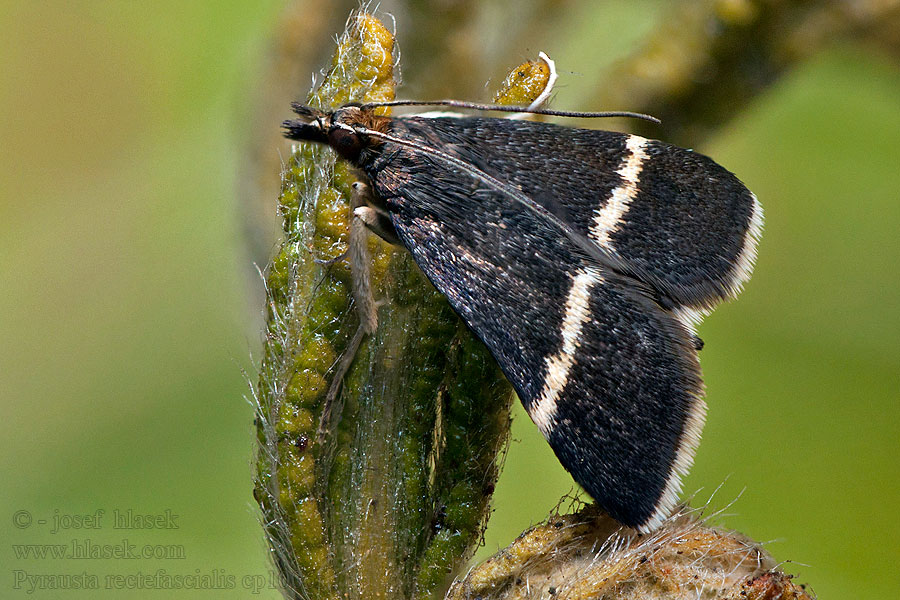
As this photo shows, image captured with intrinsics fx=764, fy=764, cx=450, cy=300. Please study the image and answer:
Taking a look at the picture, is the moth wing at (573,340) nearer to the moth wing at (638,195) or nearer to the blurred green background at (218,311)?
the moth wing at (638,195)

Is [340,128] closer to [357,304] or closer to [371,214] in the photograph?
[371,214]

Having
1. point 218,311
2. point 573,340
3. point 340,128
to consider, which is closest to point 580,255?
point 573,340

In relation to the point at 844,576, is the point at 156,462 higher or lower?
higher

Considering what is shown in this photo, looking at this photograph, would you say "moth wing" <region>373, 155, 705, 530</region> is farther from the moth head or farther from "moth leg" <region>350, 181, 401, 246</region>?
the moth head

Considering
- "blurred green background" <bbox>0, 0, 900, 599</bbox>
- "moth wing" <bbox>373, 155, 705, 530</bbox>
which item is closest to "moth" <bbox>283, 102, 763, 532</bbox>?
"moth wing" <bbox>373, 155, 705, 530</bbox>

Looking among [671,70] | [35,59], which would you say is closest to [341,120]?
[671,70]

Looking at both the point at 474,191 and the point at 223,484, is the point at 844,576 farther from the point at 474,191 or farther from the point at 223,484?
the point at 223,484

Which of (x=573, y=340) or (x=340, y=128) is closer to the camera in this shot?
(x=573, y=340)
